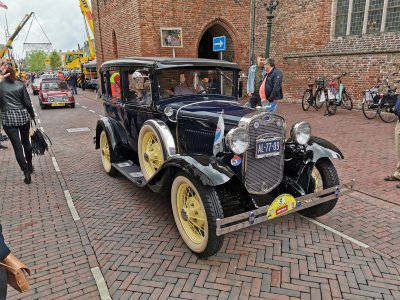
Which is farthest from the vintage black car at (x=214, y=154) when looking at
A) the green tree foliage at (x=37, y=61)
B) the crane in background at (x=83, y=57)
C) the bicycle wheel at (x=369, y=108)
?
the green tree foliage at (x=37, y=61)

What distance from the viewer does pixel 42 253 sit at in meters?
3.19

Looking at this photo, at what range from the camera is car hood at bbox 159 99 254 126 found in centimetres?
336

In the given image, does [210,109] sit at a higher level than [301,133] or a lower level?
higher

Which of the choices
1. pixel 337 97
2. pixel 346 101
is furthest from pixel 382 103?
pixel 346 101

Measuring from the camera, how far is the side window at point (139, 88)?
4121 millimetres

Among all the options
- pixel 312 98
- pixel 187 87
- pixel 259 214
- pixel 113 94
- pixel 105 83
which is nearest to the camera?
pixel 259 214

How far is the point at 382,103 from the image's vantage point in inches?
364

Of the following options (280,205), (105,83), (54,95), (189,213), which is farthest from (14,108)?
(54,95)

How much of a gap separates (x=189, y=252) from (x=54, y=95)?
1475cm

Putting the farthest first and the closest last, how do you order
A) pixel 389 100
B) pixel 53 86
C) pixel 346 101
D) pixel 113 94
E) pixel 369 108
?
1. pixel 53 86
2. pixel 346 101
3. pixel 369 108
4. pixel 389 100
5. pixel 113 94

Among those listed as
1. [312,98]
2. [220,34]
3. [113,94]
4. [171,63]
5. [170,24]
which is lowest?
[312,98]

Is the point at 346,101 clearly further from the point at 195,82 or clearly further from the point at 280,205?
the point at 280,205

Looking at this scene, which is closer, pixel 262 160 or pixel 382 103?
pixel 262 160

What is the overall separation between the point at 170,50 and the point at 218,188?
38.5 feet
